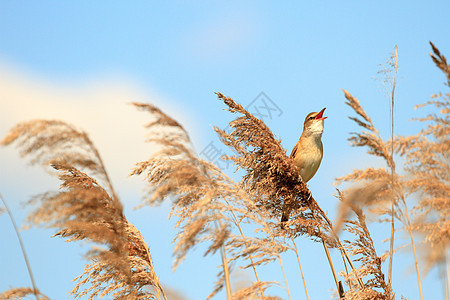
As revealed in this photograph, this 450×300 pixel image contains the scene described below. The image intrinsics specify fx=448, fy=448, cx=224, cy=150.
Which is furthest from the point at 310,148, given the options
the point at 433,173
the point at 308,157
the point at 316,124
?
the point at 433,173

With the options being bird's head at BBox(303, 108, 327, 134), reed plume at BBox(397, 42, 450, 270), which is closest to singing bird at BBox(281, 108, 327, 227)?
bird's head at BBox(303, 108, 327, 134)

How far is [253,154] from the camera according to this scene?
3.73 metres

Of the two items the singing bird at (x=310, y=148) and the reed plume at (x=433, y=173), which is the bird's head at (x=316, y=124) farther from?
the reed plume at (x=433, y=173)

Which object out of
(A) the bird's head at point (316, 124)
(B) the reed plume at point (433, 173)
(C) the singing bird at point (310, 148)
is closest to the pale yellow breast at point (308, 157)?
(C) the singing bird at point (310, 148)

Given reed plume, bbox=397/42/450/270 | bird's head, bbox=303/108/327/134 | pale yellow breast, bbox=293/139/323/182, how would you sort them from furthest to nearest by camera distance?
bird's head, bbox=303/108/327/134 → pale yellow breast, bbox=293/139/323/182 → reed plume, bbox=397/42/450/270

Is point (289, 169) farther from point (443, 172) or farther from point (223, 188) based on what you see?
point (443, 172)

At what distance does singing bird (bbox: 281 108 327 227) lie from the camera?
18.2 ft

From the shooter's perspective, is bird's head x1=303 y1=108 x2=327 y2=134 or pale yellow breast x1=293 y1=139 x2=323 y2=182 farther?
bird's head x1=303 y1=108 x2=327 y2=134

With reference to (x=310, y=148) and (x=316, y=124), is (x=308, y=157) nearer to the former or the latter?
(x=310, y=148)

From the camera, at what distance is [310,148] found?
18.4 feet

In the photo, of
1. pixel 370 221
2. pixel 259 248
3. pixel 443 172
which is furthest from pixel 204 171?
pixel 443 172

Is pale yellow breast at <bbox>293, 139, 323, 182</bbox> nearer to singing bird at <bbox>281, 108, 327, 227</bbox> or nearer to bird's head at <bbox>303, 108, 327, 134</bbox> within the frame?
singing bird at <bbox>281, 108, 327, 227</bbox>

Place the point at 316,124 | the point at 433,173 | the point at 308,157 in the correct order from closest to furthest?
1. the point at 433,173
2. the point at 308,157
3. the point at 316,124

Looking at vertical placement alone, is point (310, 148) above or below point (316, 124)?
below
